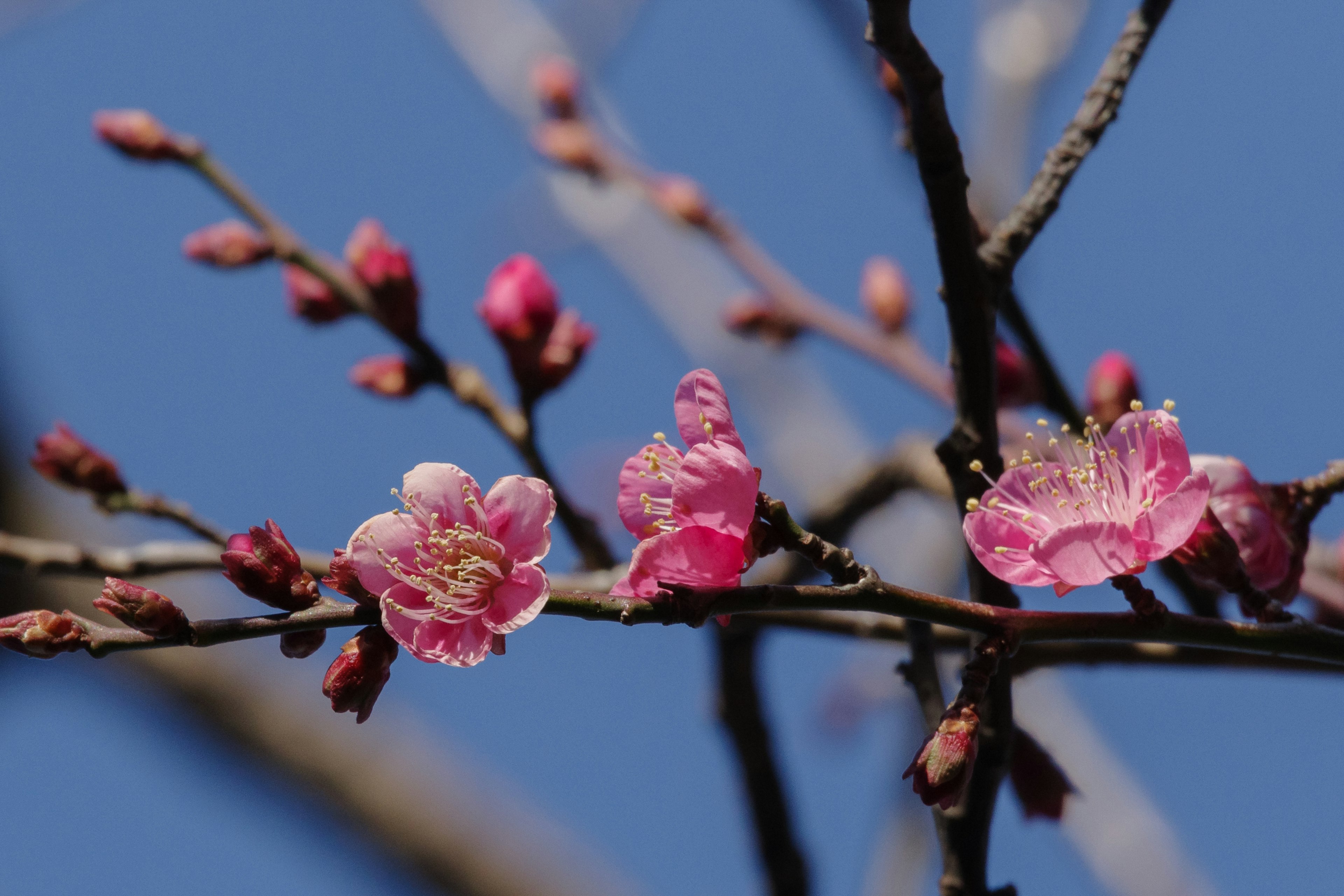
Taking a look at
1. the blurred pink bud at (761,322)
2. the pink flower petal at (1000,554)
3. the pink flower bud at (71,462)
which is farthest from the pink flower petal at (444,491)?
the blurred pink bud at (761,322)

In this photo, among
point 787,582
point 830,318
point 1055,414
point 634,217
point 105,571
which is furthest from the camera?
point 634,217

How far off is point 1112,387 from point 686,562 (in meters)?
1.01

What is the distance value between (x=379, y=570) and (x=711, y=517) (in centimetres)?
26

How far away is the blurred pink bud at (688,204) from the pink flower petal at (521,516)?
1.40 metres

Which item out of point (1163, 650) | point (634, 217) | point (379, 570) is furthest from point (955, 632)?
point (634, 217)

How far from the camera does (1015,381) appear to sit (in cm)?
150

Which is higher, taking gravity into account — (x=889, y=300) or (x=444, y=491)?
(x=889, y=300)

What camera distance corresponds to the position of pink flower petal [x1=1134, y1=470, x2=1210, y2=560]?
2.64 feet

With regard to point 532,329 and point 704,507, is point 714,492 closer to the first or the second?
point 704,507

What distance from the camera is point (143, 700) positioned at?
9.12ft

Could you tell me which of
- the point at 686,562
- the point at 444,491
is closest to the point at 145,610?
the point at 444,491

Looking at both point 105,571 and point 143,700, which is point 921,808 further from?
point 143,700

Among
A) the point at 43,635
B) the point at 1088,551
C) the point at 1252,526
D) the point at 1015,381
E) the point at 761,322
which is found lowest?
the point at 43,635

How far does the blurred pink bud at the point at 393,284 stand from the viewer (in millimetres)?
1514
